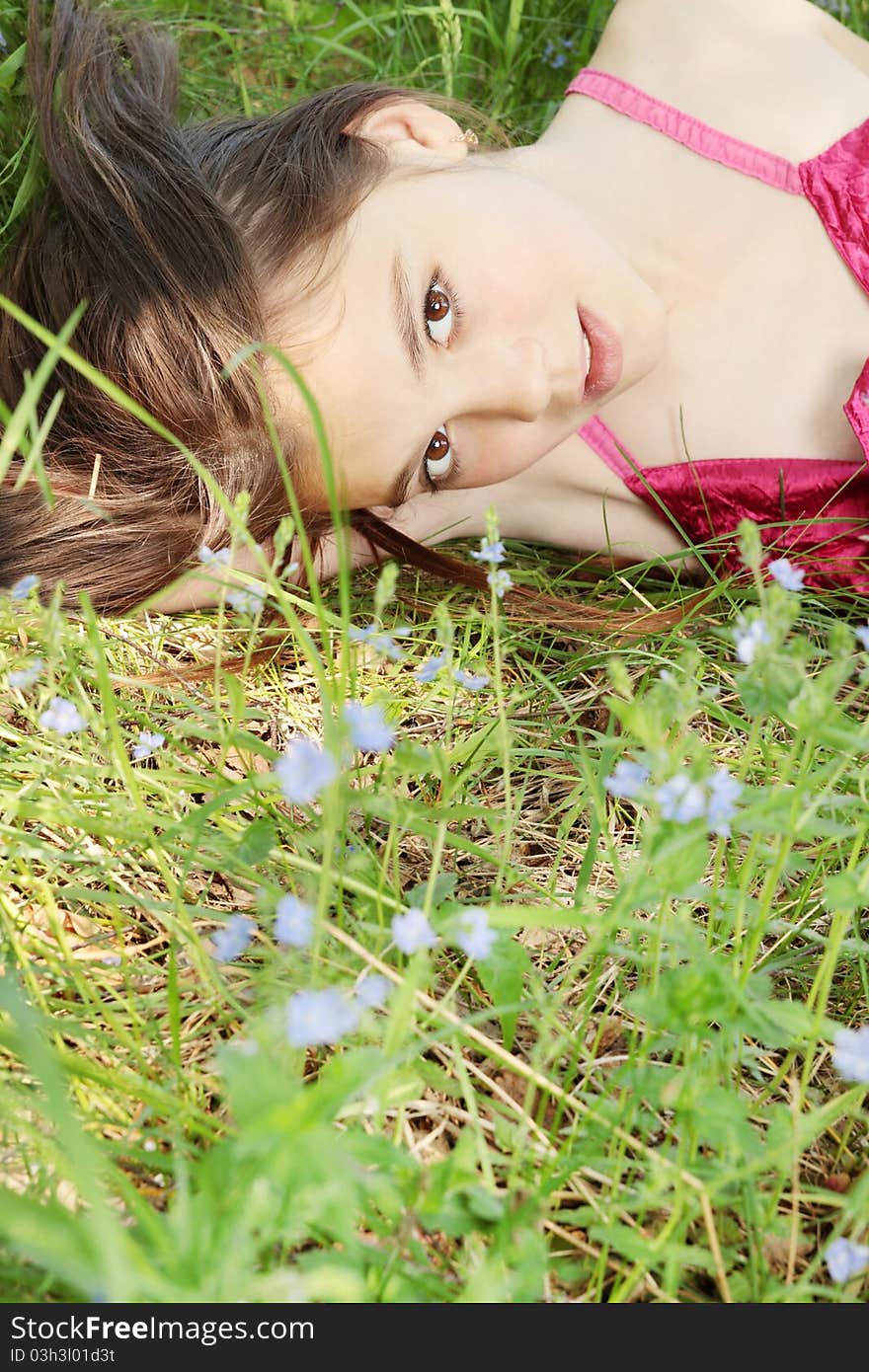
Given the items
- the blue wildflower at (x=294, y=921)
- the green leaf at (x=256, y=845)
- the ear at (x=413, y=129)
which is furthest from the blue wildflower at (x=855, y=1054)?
the ear at (x=413, y=129)

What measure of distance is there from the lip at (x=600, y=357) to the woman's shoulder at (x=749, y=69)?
67 cm

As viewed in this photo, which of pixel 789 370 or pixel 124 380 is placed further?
pixel 789 370

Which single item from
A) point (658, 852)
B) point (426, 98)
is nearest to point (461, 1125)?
point (658, 852)

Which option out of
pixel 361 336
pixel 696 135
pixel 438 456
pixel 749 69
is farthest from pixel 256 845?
pixel 749 69

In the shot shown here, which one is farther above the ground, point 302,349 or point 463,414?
point 302,349

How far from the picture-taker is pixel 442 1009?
0.91 metres

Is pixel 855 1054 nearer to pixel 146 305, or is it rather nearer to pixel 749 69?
pixel 146 305

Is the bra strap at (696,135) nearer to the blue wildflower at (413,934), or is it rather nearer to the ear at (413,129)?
the ear at (413,129)

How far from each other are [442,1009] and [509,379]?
4.18 ft

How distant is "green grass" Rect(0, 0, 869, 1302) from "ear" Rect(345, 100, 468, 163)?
3.40 feet

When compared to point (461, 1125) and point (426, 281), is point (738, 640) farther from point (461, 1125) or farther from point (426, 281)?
point (426, 281)

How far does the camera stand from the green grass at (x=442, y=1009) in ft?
2.41
